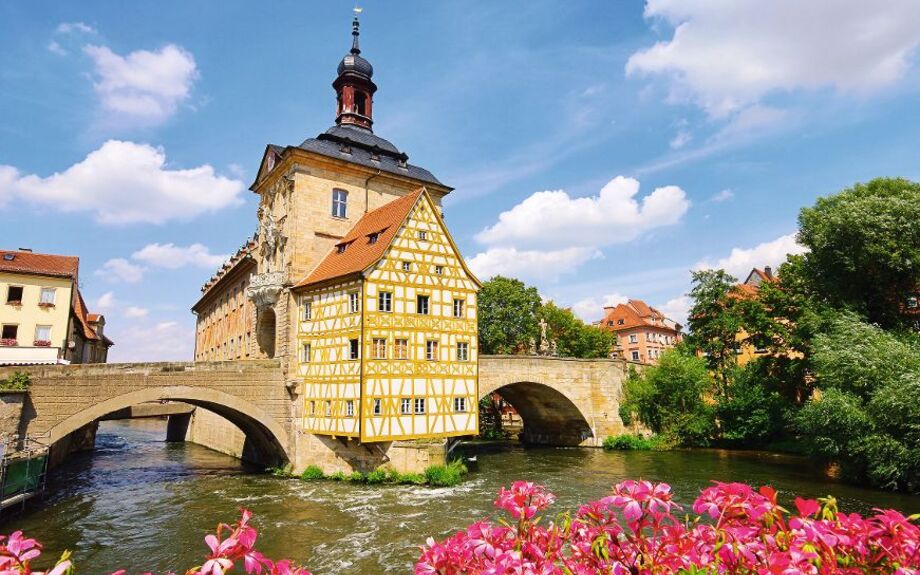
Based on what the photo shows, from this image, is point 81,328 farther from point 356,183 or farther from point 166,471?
point 356,183

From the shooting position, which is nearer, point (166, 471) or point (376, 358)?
point (376, 358)

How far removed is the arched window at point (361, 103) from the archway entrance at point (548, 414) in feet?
55.1

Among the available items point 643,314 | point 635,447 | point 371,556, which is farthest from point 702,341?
point 643,314

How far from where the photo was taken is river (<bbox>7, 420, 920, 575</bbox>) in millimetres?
12820

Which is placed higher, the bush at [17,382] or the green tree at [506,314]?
the green tree at [506,314]

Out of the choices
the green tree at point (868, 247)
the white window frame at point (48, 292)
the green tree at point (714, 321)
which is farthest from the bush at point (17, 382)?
the green tree at point (714, 321)

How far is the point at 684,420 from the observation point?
31.6 metres

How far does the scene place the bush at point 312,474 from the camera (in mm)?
20953

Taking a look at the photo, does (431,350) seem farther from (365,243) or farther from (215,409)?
(215,409)

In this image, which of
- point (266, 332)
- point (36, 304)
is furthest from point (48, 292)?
point (266, 332)

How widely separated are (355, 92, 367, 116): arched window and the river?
18.9m

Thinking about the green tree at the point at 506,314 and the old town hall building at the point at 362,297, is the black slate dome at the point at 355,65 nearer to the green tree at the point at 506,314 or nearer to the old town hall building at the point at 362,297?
the old town hall building at the point at 362,297

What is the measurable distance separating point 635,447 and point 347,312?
18986mm

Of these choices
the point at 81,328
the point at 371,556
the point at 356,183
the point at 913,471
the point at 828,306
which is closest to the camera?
the point at 371,556
